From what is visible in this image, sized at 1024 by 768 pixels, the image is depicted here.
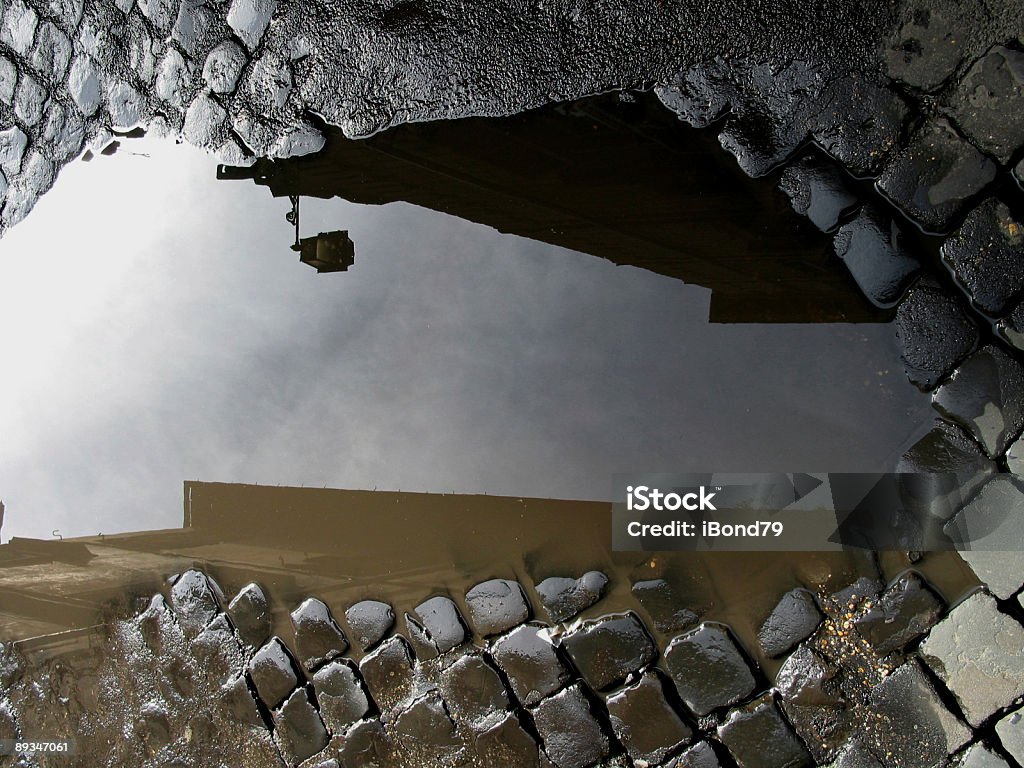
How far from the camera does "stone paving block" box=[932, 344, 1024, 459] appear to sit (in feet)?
7.72

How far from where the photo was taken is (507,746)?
2732 mm

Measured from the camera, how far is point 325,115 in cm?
300

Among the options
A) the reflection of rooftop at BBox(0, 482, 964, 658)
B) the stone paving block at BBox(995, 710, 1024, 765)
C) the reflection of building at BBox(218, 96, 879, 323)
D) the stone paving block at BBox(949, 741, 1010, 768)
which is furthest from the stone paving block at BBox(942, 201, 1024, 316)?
the stone paving block at BBox(949, 741, 1010, 768)

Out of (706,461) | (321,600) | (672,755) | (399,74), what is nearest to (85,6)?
(399,74)

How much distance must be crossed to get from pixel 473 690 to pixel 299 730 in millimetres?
894

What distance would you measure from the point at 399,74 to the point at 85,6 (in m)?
1.75

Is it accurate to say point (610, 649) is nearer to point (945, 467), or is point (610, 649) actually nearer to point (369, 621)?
point (369, 621)

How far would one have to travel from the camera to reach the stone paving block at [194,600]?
3109mm

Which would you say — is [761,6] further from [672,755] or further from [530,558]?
[672,755]

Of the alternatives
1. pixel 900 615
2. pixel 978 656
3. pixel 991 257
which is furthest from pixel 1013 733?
pixel 991 257

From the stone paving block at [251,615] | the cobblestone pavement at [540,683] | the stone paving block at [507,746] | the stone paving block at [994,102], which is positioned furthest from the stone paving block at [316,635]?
the stone paving block at [994,102]

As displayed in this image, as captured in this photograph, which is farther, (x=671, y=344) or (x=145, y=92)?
(x=145, y=92)

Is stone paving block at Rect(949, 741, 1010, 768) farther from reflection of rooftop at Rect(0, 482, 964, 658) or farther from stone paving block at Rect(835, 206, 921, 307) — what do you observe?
stone paving block at Rect(835, 206, 921, 307)

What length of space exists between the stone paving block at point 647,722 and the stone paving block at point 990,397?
1564 mm
